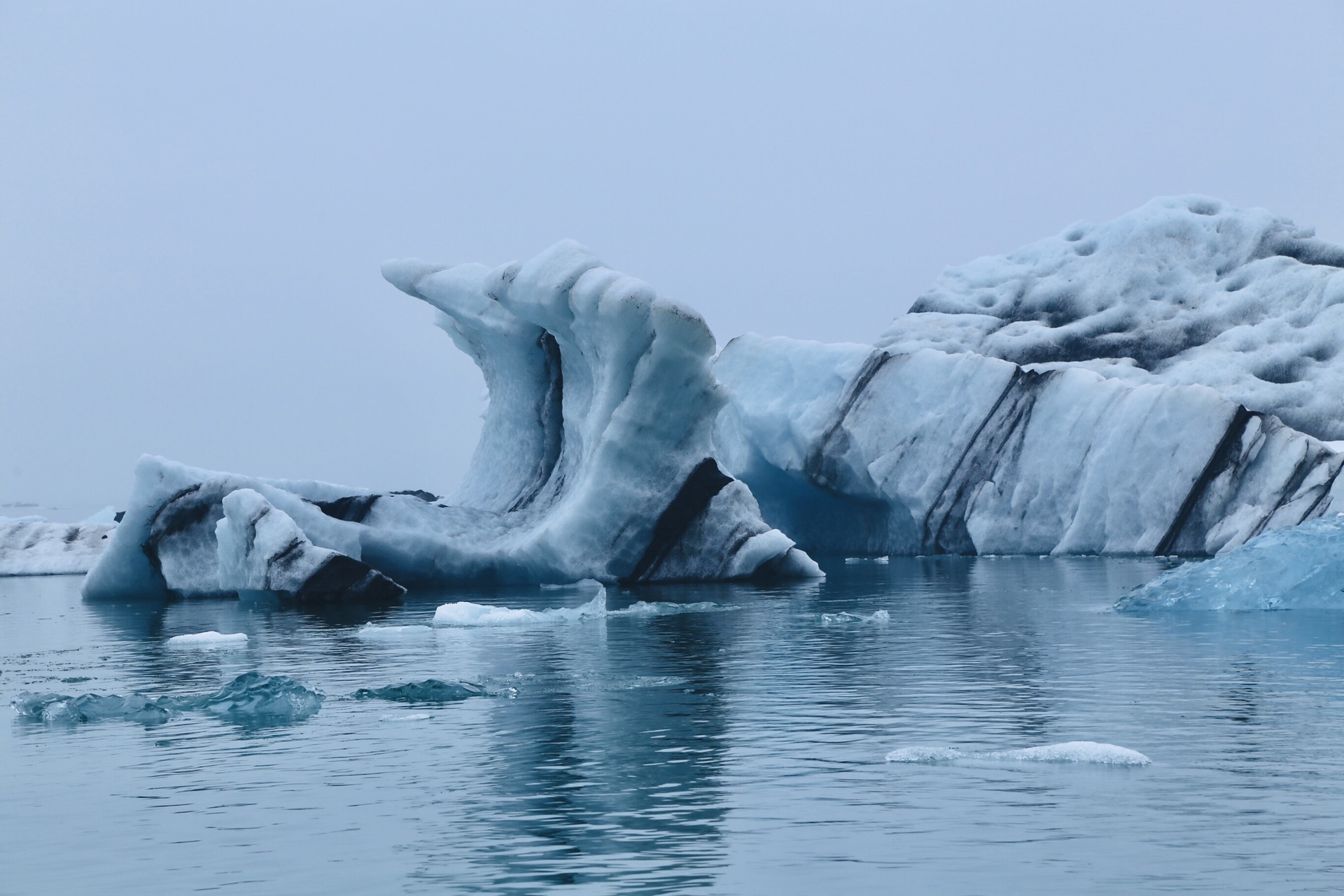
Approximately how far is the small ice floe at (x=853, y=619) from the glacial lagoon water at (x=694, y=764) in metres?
0.64

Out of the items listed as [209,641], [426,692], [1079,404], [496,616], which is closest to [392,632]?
[496,616]

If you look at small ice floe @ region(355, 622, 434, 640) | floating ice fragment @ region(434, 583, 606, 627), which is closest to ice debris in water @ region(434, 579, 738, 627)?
floating ice fragment @ region(434, 583, 606, 627)

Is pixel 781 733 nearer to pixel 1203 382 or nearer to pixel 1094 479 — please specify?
pixel 1094 479

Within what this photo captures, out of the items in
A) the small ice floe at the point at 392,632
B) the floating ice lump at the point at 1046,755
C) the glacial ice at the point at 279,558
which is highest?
the glacial ice at the point at 279,558

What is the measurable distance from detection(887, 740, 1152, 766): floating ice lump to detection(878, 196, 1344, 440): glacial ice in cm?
2480

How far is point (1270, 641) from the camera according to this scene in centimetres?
1205

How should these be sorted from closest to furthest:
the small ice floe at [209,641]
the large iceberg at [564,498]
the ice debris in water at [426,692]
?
1. the ice debris in water at [426,692]
2. the small ice floe at [209,641]
3. the large iceberg at [564,498]

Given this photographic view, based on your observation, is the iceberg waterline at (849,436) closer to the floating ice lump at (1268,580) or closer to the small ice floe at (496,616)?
the small ice floe at (496,616)

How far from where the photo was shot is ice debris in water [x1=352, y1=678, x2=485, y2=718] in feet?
32.0

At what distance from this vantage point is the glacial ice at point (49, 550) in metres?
33.2

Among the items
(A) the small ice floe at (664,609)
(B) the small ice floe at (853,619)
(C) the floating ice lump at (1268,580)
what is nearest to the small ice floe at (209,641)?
(A) the small ice floe at (664,609)

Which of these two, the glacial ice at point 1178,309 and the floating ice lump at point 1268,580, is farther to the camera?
the glacial ice at point 1178,309

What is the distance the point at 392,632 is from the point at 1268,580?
28.2 feet

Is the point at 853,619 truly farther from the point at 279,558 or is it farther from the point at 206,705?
the point at 279,558
